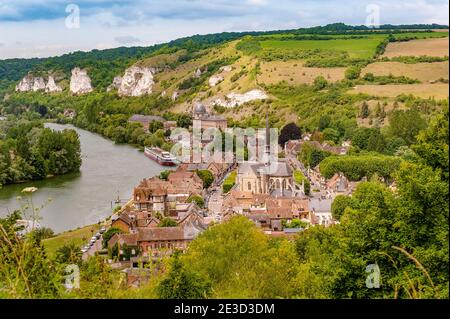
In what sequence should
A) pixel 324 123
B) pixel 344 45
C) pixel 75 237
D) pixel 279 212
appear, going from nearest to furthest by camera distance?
pixel 75 237 < pixel 279 212 < pixel 324 123 < pixel 344 45

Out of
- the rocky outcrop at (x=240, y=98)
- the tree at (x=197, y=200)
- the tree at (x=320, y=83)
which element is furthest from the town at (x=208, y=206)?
the rocky outcrop at (x=240, y=98)

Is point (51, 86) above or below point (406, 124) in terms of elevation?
above

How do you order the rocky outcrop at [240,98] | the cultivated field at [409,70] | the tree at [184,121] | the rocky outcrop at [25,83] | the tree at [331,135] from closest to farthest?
1. the tree at [331,135]
2. the cultivated field at [409,70]
3. the tree at [184,121]
4. the rocky outcrop at [240,98]
5. the rocky outcrop at [25,83]

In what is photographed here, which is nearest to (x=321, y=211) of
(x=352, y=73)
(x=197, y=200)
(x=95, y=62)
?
(x=197, y=200)

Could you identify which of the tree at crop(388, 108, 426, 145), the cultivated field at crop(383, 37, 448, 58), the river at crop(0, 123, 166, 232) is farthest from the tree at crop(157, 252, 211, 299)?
the cultivated field at crop(383, 37, 448, 58)

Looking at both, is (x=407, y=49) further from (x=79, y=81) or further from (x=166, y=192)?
(x=79, y=81)

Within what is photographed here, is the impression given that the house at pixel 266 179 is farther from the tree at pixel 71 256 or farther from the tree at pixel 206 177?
the tree at pixel 71 256

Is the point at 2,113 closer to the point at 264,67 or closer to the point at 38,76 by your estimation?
the point at 38,76
